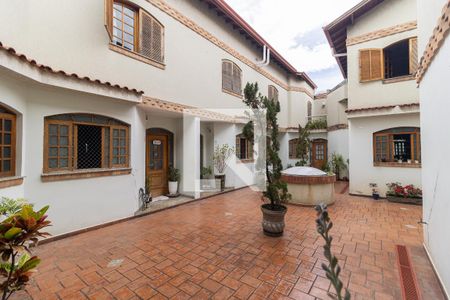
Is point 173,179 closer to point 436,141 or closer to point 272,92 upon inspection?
point 436,141

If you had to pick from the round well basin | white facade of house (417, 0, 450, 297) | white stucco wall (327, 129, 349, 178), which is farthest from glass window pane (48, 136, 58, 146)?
white stucco wall (327, 129, 349, 178)

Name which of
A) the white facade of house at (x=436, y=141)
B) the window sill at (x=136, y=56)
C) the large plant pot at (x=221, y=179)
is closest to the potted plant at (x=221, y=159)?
the large plant pot at (x=221, y=179)

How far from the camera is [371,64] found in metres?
7.77

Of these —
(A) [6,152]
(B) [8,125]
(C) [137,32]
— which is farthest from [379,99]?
(A) [6,152]

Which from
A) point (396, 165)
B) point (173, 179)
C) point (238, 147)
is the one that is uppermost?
point (238, 147)

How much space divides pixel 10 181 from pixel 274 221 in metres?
4.87

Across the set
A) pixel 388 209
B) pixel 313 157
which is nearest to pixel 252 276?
pixel 388 209

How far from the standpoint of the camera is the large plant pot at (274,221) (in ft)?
13.8

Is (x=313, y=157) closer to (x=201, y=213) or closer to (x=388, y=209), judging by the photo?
(x=388, y=209)

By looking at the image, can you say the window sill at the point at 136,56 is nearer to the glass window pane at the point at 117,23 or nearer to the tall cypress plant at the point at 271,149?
the glass window pane at the point at 117,23

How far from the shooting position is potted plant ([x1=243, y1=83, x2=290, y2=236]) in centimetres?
432

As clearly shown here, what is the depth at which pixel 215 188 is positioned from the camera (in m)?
8.77

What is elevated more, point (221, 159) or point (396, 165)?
point (221, 159)

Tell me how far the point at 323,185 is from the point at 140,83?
6479mm
